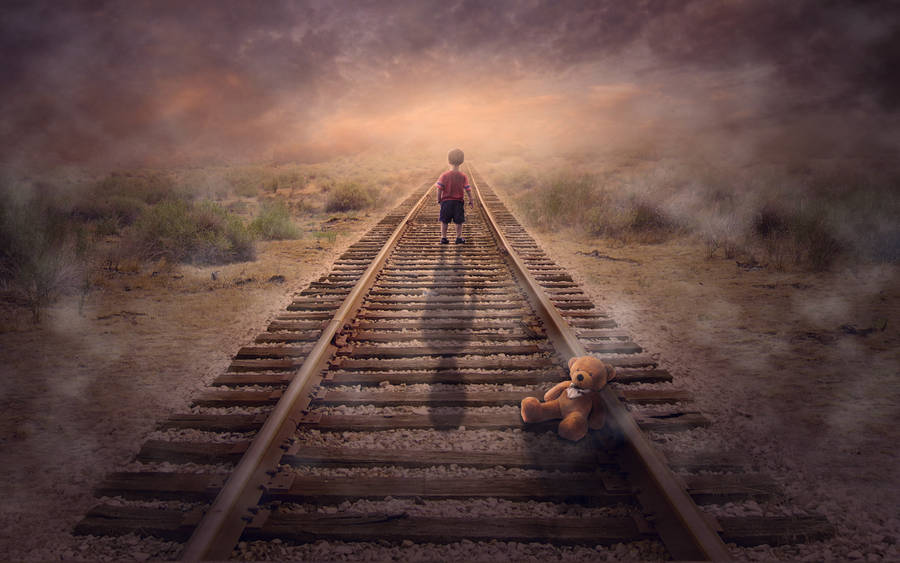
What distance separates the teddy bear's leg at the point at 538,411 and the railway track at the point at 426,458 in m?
0.09

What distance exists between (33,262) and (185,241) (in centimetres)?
222

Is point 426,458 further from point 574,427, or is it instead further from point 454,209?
point 454,209

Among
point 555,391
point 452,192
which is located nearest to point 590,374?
point 555,391

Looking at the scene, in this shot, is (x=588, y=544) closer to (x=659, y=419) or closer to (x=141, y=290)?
(x=659, y=419)

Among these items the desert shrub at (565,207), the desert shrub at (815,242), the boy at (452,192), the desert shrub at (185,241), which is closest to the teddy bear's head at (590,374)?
the boy at (452,192)

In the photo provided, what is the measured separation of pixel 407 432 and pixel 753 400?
2.58 metres

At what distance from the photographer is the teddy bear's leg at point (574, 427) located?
254 centimetres

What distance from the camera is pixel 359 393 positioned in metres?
3.13

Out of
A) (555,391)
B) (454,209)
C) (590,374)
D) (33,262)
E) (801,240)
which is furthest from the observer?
(454,209)

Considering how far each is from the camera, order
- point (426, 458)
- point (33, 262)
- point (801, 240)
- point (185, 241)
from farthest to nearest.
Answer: point (185, 241) → point (801, 240) → point (33, 262) → point (426, 458)

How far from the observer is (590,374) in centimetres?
265

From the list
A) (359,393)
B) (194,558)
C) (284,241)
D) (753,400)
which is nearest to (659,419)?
(753,400)

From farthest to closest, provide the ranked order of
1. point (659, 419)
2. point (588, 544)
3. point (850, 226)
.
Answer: point (850, 226) < point (659, 419) < point (588, 544)

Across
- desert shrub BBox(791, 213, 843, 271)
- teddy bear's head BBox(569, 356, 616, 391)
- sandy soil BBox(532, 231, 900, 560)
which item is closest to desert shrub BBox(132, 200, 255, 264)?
sandy soil BBox(532, 231, 900, 560)
